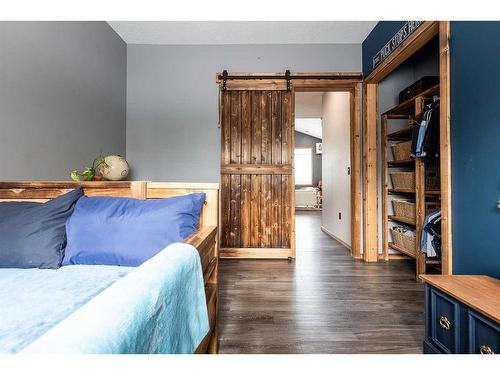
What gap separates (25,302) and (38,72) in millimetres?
1919

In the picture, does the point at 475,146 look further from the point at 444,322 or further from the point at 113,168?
the point at 113,168

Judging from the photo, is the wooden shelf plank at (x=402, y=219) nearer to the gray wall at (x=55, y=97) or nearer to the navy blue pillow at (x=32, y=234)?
the navy blue pillow at (x=32, y=234)

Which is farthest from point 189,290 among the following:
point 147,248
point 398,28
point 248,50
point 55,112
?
point 248,50

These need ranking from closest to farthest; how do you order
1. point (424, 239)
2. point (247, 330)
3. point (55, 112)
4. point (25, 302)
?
1. point (25, 302)
2. point (247, 330)
3. point (55, 112)
4. point (424, 239)

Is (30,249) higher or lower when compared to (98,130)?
lower

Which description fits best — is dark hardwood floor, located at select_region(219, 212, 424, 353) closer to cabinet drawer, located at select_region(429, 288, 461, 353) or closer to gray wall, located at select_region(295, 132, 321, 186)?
cabinet drawer, located at select_region(429, 288, 461, 353)

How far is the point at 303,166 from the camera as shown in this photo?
37.3 feet

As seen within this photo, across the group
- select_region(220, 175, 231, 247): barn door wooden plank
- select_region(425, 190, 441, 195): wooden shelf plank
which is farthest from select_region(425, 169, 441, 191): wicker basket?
select_region(220, 175, 231, 247): barn door wooden plank

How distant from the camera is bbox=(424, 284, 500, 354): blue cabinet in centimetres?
105

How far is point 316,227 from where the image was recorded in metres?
6.01

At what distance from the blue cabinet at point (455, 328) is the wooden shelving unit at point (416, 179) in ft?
4.79

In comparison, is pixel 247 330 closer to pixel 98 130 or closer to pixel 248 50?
pixel 98 130

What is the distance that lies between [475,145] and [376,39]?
2.04m
